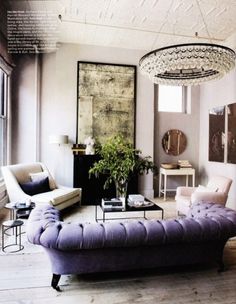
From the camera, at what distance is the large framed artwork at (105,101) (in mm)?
5902

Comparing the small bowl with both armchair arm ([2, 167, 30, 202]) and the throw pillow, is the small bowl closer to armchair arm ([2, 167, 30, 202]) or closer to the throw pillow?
the throw pillow

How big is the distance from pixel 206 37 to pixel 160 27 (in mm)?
1198

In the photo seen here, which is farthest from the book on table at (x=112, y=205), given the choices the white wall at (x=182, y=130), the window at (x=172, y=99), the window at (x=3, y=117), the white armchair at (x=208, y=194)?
the window at (x=172, y=99)

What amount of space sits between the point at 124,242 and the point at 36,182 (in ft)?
9.38

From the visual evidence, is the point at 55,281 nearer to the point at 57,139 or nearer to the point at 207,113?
the point at 57,139

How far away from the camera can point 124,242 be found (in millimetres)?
2207

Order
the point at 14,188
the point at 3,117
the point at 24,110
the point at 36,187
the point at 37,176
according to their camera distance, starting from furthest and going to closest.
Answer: the point at 24,110
the point at 3,117
the point at 37,176
the point at 36,187
the point at 14,188

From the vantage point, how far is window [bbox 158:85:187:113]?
6605 millimetres

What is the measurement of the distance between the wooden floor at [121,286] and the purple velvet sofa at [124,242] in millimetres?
162

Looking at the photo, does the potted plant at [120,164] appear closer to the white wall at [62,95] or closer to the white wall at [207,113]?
the white wall at [62,95]

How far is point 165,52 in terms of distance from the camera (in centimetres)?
337

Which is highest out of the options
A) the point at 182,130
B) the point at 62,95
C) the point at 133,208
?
the point at 62,95

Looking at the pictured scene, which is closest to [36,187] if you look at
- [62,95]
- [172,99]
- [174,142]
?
[62,95]

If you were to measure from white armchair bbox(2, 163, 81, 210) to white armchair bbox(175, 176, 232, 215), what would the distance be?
2064 mm
